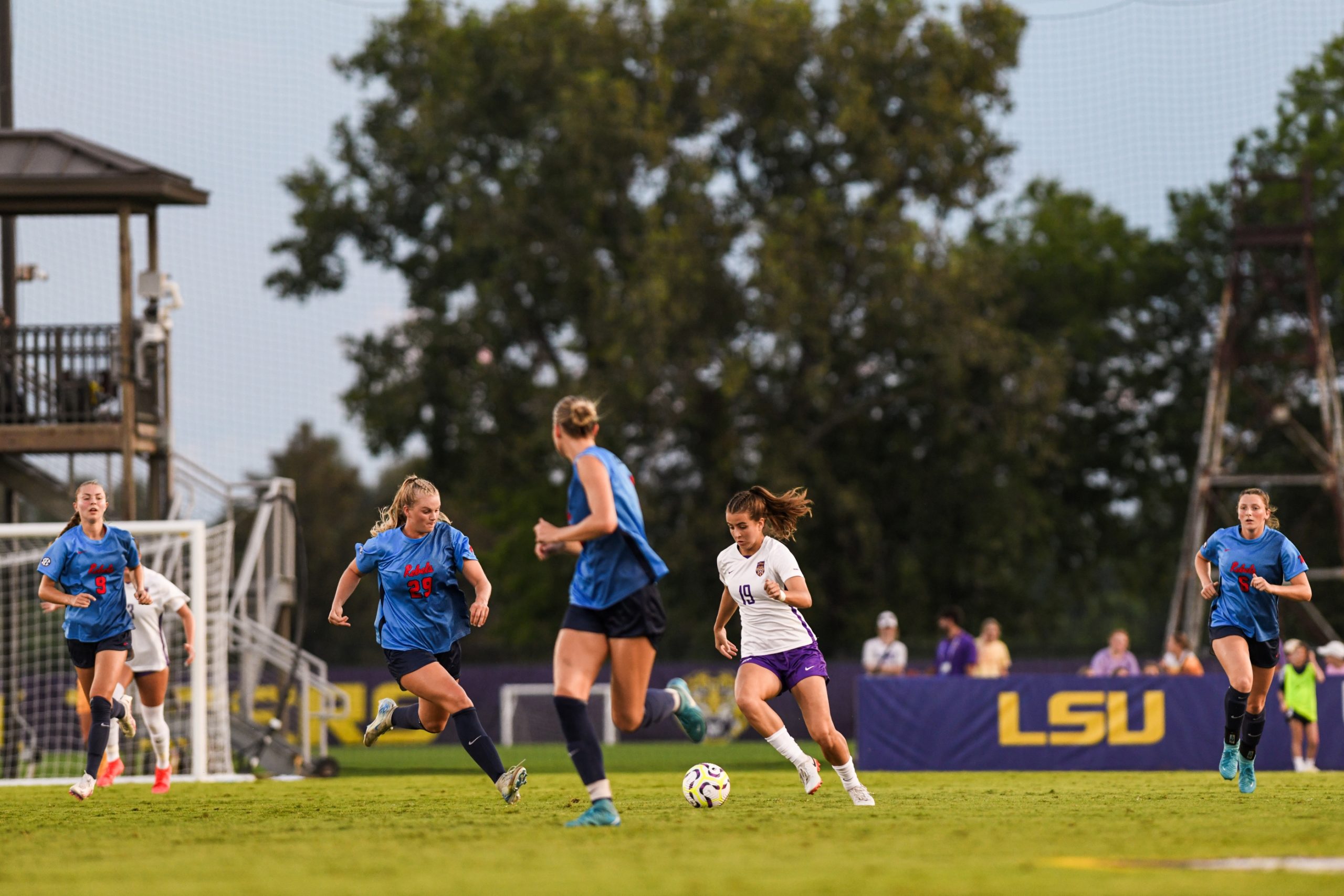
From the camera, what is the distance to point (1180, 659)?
21.9 meters

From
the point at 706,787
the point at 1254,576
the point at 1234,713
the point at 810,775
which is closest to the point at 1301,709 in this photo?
the point at 1234,713

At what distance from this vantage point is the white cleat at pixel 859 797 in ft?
35.7

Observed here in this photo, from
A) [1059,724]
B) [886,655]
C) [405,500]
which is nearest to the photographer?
[405,500]

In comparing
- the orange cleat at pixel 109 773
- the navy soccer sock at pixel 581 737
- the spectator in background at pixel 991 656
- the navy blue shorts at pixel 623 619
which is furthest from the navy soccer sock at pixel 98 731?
the spectator in background at pixel 991 656

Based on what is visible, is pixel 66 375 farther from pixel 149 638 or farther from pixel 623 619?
pixel 623 619

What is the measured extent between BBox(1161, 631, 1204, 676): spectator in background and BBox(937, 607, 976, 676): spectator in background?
2.69 metres

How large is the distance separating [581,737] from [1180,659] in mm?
15091

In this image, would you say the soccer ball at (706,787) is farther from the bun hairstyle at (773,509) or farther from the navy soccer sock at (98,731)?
the navy soccer sock at (98,731)

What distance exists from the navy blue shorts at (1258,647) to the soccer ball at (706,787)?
3.65 m

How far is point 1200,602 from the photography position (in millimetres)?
34500

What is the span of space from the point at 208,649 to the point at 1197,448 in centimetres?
2798

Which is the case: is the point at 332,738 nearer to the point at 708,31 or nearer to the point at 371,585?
the point at 708,31

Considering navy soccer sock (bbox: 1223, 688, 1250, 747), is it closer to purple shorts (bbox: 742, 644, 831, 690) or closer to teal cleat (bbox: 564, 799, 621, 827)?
purple shorts (bbox: 742, 644, 831, 690)

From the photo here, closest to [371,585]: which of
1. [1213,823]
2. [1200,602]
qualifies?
[1200,602]
